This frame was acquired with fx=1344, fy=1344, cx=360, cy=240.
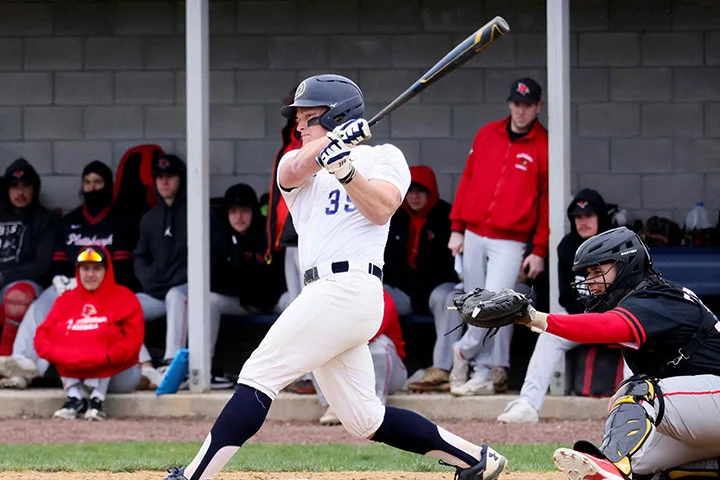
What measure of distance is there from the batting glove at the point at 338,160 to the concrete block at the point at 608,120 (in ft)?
17.3

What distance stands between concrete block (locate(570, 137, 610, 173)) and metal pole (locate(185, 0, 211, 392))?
2.70m

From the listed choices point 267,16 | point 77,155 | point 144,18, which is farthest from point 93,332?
point 267,16

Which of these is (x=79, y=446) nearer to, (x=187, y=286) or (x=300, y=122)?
(x=187, y=286)

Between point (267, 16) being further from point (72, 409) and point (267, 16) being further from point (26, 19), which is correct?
point (72, 409)

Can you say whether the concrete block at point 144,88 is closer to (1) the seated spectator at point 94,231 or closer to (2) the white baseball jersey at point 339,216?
(1) the seated spectator at point 94,231

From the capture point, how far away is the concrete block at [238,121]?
980 cm

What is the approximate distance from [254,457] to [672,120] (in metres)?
4.31

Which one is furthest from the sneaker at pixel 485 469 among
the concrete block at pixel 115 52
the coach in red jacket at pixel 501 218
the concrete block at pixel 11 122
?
the concrete block at pixel 11 122

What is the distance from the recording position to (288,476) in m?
5.87

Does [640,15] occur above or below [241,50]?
above

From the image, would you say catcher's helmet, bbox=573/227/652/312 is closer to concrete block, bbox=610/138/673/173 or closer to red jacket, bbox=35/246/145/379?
red jacket, bbox=35/246/145/379

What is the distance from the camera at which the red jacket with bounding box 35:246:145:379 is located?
8.18 m

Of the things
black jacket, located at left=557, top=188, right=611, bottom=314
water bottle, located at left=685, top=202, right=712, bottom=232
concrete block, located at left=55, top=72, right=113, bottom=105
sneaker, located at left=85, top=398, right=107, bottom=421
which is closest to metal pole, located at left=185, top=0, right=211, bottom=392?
sneaker, located at left=85, top=398, right=107, bottom=421

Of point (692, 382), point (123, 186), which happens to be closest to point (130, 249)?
point (123, 186)
